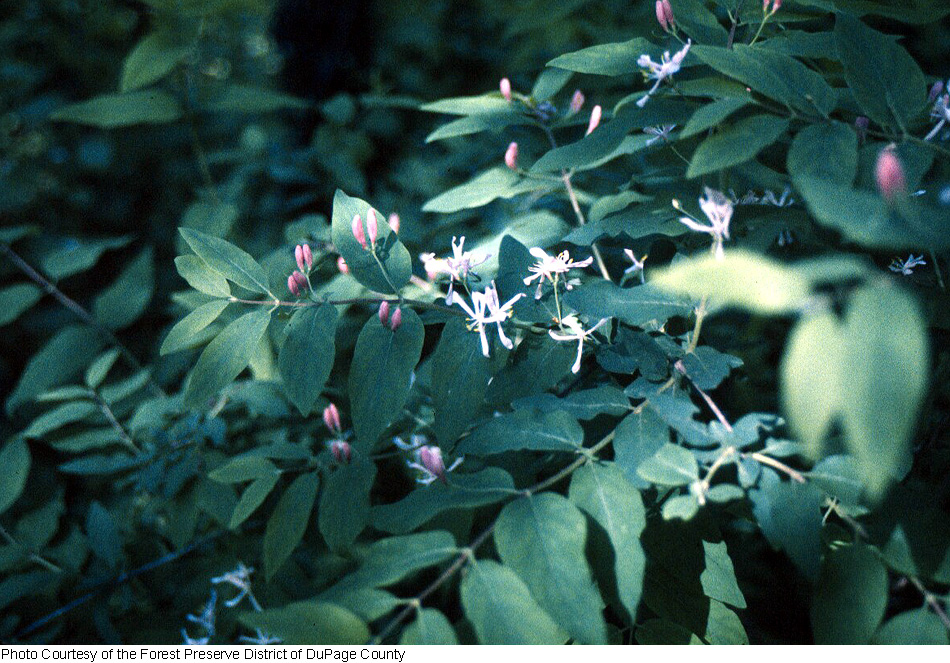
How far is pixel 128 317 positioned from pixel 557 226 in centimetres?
156

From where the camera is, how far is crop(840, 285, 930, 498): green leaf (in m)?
0.54

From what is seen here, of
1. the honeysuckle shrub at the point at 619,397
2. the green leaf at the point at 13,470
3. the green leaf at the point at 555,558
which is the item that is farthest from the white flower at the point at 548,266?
the green leaf at the point at 13,470

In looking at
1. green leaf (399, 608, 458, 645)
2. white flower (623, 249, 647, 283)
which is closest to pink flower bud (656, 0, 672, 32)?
white flower (623, 249, 647, 283)

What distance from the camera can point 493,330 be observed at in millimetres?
1094

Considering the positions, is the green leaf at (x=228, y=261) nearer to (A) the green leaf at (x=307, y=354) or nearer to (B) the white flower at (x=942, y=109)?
(A) the green leaf at (x=307, y=354)

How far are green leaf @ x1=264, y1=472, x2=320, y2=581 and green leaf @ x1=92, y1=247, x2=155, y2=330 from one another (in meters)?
1.32

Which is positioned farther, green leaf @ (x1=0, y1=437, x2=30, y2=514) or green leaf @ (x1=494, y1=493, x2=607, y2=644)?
green leaf @ (x1=0, y1=437, x2=30, y2=514)

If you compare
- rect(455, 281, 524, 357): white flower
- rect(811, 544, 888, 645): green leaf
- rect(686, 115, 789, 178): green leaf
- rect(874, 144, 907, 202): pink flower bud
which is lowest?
rect(811, 544, 888, 645): green leaf

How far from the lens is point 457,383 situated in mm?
1025

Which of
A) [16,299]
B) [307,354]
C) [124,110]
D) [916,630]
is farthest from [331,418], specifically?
[124,110]

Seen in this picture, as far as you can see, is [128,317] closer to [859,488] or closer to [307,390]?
[307,390]

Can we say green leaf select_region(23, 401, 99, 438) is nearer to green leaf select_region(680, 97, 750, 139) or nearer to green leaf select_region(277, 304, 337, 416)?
green leaf select_region(277, 304, 337, 416)

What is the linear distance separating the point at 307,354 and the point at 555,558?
48 cm
